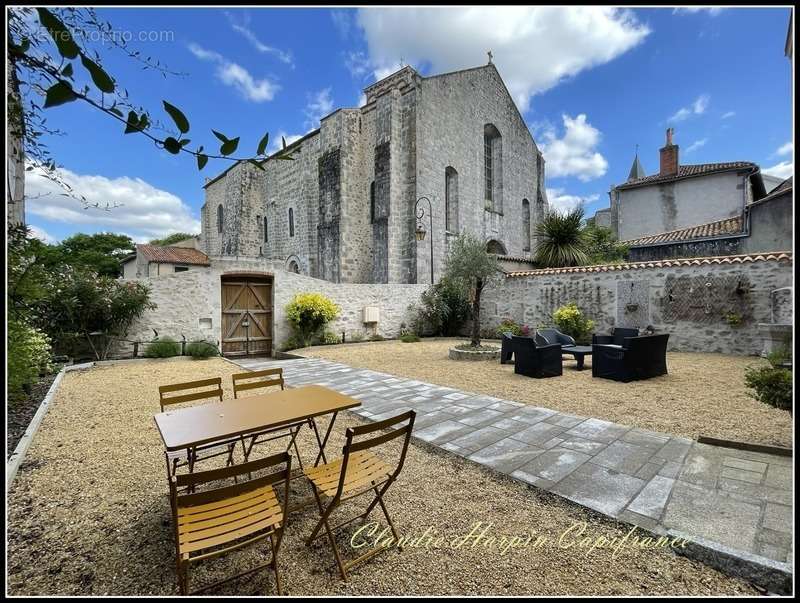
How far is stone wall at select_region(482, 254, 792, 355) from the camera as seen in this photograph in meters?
8.29

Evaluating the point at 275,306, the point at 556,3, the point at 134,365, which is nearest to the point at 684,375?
the point at 556,3

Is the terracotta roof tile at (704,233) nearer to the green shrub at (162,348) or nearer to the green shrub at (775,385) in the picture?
the green shrub at (775,385)

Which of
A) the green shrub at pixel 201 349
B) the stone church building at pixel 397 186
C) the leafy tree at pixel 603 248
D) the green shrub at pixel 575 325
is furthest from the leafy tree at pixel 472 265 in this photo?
the green shrub at pixel 201 349

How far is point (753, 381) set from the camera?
3.17 m

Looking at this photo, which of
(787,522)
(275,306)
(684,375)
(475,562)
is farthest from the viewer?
(275,306)

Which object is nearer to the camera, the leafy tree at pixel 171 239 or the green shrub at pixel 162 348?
the green shrub at pixel 162 348

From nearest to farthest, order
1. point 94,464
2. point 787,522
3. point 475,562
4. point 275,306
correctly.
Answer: point 475,562, point 787,522, point 94,464, point 275,306

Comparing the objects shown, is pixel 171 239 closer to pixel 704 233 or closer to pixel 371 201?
pixel 371 201

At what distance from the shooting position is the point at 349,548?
2.03 metres

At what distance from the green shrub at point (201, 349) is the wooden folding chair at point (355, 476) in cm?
833

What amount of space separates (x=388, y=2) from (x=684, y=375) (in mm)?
7698

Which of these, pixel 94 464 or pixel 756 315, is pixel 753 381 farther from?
pixel 756 315

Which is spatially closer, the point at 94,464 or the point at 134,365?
the point at 94,464

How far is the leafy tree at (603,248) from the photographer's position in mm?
15656
